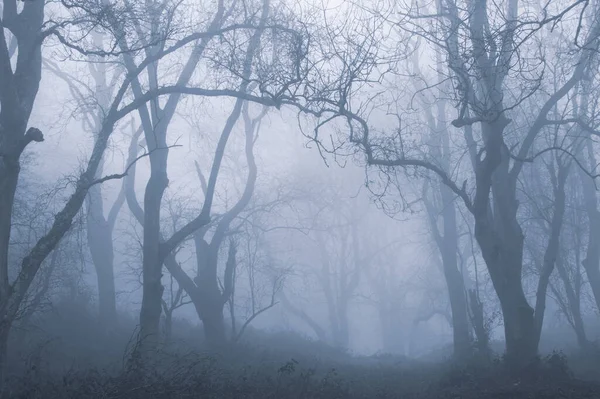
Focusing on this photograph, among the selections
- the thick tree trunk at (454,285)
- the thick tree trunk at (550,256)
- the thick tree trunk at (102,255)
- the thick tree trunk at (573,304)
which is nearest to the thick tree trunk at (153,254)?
the thick tree trunk at (550,256)

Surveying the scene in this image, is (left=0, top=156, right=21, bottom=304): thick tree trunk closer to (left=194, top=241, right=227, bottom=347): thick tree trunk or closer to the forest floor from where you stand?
the forest floor

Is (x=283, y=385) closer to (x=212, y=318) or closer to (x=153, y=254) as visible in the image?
(x=153, y=254)

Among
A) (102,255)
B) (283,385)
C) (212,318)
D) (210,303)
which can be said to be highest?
(102,255)

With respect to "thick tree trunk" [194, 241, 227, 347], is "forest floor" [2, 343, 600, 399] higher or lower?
lower

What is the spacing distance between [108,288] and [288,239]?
18.0 meters

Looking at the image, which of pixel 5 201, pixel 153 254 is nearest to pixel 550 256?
pixel 153 254

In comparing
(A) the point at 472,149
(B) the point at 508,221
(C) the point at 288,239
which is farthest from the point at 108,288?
(C) the point at 288,239

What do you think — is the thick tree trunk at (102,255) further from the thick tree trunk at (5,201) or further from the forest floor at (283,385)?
the thick tree trunk at (5,201)

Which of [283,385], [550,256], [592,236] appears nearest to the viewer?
[283,385]

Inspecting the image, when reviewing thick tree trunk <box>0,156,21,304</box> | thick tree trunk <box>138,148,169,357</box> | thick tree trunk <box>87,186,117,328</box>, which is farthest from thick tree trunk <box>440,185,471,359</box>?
thick tree trunk <box>0,156,21,304</box>

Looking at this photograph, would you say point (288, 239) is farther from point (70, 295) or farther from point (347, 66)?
point (347, 66)

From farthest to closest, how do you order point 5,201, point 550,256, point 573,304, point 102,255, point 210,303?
point 102,255, point 210,303, point 573,304, point 550,256, point 5,201

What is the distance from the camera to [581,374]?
1305 cm

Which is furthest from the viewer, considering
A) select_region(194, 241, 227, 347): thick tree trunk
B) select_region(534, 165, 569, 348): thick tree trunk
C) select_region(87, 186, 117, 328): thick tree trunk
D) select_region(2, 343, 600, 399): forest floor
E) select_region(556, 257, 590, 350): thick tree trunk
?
select_region(87, 186, 117, 328): thick tree trunk
